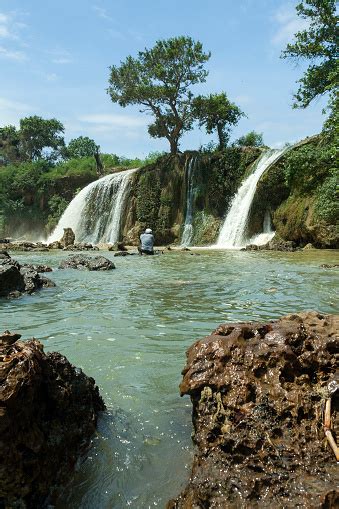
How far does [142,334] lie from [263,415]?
129 inches

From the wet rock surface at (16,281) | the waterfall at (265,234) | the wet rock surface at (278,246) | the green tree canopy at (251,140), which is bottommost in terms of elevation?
the wet rock surface at (16,281)

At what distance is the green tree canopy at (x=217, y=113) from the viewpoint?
32969mm

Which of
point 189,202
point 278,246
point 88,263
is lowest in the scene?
point 88,263

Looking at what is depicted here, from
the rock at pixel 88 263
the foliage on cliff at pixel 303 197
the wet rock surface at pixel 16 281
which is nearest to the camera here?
the wet rock surface at pixel 16 281

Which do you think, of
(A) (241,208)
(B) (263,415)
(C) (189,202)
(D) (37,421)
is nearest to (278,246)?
(A) (241,208)

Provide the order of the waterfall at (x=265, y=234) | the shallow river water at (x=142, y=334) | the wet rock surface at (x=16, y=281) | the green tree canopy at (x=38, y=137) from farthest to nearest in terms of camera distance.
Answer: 1. the green tree canopy at (x=38, y=137)
2. the waterfall at (x=265, y=234)
3. the wet rock surface at (x=16, y=281)
4. the shallow river water at (x=142, y=334)

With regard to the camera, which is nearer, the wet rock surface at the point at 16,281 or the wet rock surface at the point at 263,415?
the wet rock surface at the point at 263,415

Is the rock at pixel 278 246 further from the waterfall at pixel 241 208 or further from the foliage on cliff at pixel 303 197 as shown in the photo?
the waterfall at pixel 241 208

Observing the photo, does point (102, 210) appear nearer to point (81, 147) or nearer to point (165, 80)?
point (165, 80)

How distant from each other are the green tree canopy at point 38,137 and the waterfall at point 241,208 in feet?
135

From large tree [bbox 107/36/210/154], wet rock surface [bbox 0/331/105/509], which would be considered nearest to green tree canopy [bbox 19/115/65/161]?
large tree [bbox 107/36/210/154]

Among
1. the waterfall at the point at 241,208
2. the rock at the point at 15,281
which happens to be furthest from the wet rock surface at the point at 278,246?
the rock at the point at 15,281

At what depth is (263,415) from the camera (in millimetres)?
2426

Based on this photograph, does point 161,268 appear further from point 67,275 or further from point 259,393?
point 259,393
